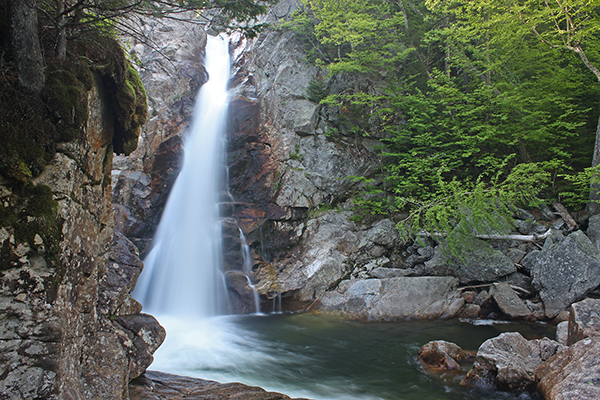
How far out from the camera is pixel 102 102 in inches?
171

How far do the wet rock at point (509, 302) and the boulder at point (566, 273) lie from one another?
58 cm

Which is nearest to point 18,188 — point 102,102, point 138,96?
point 102,102

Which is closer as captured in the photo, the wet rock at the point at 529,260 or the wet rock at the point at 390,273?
the wet rock at the point at 529,260

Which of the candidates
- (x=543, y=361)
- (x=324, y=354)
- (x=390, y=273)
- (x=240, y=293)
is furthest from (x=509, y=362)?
(x=240, y=293)

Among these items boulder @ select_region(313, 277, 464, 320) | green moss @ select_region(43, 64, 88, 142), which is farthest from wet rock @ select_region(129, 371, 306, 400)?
boulder @ select_region(313, 277, 464, 320)

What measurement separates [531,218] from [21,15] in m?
13.3

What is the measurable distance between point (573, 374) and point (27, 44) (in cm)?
741

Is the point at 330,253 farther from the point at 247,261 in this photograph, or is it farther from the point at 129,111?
the point at 129,111

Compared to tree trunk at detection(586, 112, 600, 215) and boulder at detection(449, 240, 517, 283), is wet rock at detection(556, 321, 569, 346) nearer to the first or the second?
boulder at detection(449, 240, 517, 283)

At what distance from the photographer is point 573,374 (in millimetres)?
4406

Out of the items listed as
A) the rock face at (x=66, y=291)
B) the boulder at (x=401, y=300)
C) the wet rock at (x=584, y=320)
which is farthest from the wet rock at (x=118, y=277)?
the wet rock at (x=584, y=320)

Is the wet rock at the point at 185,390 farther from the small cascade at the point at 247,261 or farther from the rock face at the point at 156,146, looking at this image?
the rock face at the point at 156,146

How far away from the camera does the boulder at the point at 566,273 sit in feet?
28.2

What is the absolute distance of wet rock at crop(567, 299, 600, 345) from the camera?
5.40 metres
